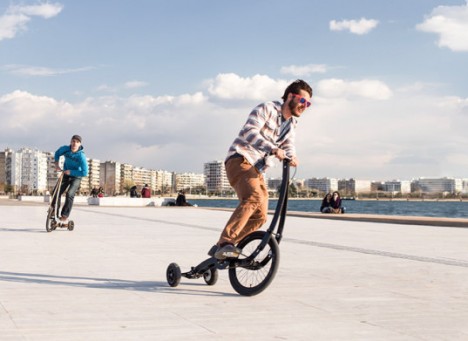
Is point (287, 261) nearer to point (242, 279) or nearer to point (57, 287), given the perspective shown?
point (242, 279)

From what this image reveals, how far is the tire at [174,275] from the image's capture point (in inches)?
219

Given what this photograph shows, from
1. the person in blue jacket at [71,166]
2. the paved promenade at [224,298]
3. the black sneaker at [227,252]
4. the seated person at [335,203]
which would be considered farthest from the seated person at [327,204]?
the black sneaker at [227,252]

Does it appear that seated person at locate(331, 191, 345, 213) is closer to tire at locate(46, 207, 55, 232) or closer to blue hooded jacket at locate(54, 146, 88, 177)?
blue hooded jacket at locate(54, 146, 88, 177)

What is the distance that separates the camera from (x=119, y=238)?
11.4 metres

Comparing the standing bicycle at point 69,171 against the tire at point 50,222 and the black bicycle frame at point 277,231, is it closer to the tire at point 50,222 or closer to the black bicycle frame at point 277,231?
the tire at point 50,222

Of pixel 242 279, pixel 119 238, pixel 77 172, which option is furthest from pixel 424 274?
pixel 77 172

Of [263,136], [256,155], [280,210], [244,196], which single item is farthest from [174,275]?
[263,136]

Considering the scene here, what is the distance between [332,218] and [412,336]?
771 inches

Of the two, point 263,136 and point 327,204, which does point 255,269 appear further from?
point 327,204

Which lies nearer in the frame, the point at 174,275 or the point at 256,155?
the point at 256,155

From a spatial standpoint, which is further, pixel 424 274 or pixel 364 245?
pixel 364 245

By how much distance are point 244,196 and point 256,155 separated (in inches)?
14.6

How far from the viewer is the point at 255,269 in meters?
5.32

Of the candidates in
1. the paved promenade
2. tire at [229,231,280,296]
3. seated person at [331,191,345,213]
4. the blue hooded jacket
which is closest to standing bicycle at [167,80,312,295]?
tire at [229,231,280,296]
